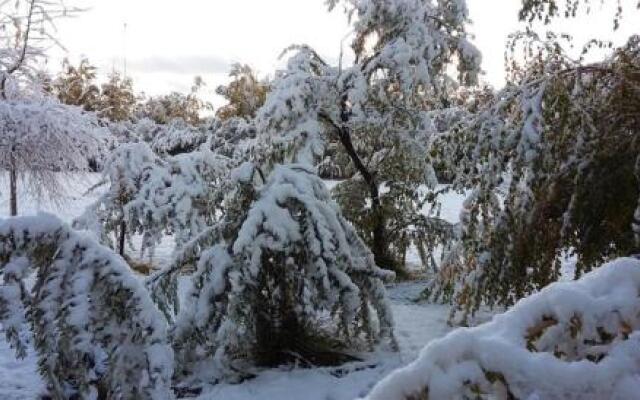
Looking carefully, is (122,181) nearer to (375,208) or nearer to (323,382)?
(375,208)

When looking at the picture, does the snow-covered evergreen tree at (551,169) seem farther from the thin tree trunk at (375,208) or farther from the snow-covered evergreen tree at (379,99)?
the thin tree trunk at (375,208)

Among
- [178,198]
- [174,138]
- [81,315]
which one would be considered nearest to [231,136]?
[174,138]

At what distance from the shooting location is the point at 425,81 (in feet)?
27.9

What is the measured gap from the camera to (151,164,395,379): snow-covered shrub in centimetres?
491

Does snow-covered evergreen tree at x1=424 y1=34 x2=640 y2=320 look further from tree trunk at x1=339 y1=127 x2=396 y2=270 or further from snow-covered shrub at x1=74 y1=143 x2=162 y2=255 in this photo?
snow-covered shrub at x1=74 y1=143 x2=162 y2=255

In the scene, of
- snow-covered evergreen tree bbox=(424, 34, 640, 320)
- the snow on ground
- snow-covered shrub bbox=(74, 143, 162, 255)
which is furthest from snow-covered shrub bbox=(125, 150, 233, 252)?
snow-covered evergreen tree bbox=(424, 34, 640, 320)

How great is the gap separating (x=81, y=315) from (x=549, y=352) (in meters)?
1.77

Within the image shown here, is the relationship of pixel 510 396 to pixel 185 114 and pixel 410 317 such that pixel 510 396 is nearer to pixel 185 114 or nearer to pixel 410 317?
pixel 410 317

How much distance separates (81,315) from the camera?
2.57 meters

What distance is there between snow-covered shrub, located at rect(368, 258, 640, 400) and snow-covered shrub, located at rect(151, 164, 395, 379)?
3.40 m

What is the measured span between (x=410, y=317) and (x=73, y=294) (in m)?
4.62

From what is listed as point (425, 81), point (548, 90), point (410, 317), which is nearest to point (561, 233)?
point (548, 90)

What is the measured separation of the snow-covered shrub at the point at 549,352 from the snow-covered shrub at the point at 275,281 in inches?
134

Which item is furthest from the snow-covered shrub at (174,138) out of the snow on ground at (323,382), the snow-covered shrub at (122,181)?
the snow on ground at (323,382)
